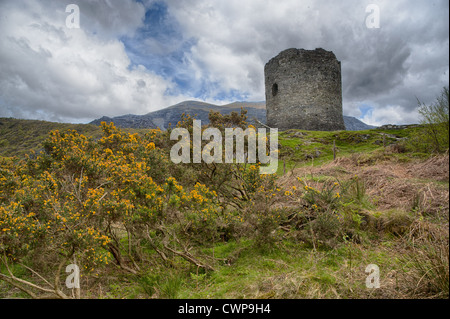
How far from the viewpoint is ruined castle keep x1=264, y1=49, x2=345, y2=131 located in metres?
25.5

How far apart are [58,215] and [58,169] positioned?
2.58 m

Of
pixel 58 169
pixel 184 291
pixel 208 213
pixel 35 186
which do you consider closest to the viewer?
pixel 184 291

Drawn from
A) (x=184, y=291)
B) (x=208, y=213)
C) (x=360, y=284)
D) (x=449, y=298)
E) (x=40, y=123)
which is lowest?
(x=184, y=291)

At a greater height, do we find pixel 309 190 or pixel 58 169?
pixel 58 169

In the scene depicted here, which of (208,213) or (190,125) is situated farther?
(190,125)

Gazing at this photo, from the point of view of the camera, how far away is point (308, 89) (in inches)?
1004

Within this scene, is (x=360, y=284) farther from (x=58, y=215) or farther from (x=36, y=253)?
(x=36, y=253)

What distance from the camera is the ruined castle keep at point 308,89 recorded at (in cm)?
2550

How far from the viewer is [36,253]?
12.8ft

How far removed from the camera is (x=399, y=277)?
2939 millimetres
